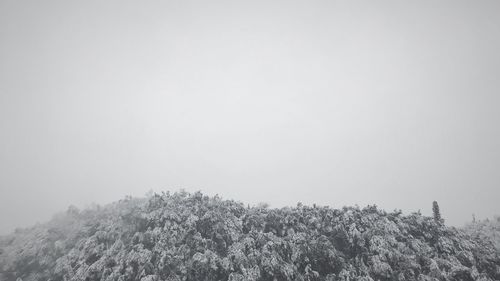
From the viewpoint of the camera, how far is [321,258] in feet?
105

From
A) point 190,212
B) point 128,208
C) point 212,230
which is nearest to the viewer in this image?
point 212,230

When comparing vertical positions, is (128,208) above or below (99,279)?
above

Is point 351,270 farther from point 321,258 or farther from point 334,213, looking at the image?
point 334,213

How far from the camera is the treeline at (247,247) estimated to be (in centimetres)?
3105

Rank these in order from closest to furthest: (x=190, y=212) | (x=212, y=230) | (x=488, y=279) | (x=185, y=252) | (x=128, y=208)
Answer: (x=488, y=279) < (x=185, y=252) < (x=212, y=230) < (x=190, y=212) < (x=128, y=208)

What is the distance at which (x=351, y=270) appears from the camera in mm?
30766

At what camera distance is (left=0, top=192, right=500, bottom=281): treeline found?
31047mm

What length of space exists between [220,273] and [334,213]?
16.9 meters

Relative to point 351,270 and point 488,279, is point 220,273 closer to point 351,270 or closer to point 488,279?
point 351,270

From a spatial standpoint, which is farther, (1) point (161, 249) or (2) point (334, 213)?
(2) point (334, 213)

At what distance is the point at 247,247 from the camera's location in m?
33.6

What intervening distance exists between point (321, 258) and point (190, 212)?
1717 centimetres

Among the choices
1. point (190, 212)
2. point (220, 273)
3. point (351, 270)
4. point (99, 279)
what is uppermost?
point (190, 212)

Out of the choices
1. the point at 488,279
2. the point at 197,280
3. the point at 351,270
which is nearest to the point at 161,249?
the point at 197,280
